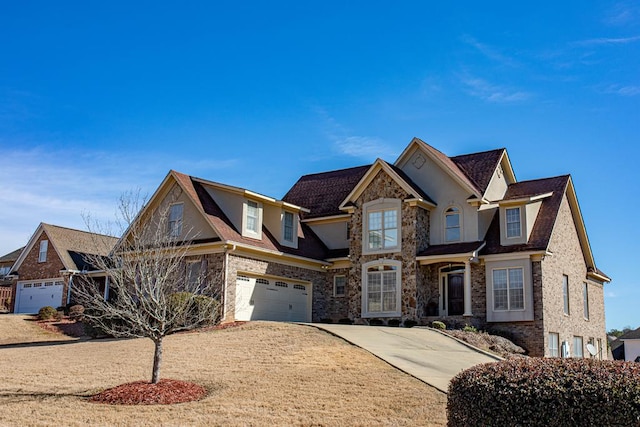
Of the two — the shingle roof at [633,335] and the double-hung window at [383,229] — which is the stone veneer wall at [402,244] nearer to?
the double-hung window at [383,229]

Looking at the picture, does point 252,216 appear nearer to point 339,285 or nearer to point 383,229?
point 383,229

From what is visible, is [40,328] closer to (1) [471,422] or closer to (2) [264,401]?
(2) [264,401]

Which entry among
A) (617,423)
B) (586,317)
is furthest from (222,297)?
(617,423)

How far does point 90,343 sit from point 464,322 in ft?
48.7

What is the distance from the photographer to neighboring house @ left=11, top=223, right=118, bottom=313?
128 ft

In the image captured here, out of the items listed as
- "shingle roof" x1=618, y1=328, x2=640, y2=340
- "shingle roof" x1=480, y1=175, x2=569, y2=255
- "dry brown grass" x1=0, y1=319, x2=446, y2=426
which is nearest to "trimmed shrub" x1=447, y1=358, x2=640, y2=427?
"dry brown grass" x1=0, y1=319, x2=446, y2=426

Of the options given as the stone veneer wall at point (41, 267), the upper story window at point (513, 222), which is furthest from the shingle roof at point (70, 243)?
the upper story window at point (513, 222)

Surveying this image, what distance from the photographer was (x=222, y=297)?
28.1m

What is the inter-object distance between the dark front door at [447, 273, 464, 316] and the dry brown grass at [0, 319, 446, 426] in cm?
1003

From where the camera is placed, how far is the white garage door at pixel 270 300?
2947 cm

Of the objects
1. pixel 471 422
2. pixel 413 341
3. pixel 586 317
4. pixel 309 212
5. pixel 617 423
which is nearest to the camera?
pixel 617 423

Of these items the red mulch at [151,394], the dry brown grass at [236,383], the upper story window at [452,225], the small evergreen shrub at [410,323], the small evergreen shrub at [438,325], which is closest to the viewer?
the dry brown grass at [236,383]

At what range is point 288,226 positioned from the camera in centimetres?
3303

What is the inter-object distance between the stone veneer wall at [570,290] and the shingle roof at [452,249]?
9.79 ft
